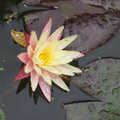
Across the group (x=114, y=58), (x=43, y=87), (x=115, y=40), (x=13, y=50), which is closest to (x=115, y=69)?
(x=114, y=58)

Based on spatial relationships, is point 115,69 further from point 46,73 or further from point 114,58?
point 46,73

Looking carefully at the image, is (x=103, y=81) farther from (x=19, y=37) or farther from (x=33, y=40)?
(x=19, y=37)

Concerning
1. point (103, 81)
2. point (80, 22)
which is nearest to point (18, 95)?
point (103, 81)

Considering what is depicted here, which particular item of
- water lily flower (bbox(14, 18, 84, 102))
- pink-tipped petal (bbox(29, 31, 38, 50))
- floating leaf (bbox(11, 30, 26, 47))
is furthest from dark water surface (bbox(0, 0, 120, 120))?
pink-tipped petal (bbox(29, 31, 38, 50))

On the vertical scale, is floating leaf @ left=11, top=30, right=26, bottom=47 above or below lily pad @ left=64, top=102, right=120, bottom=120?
above

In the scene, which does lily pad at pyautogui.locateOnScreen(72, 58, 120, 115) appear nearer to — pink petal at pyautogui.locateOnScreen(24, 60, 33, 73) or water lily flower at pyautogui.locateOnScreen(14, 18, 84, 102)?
water lily flower at pyautogui.locateOnScreen(14, 18, 84, 102)

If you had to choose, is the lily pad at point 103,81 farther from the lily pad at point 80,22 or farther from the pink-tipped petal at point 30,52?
the pink-tipped petal at point 30,52
